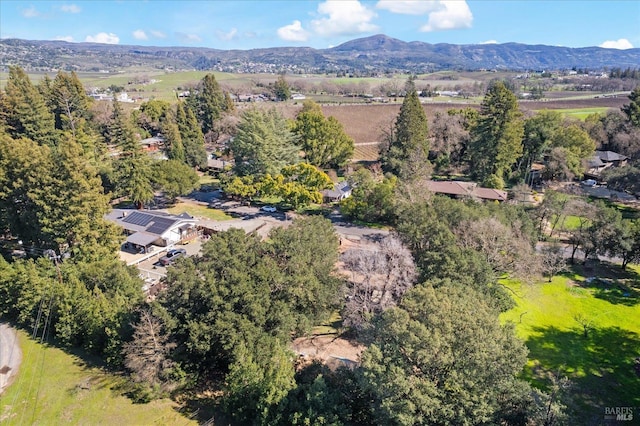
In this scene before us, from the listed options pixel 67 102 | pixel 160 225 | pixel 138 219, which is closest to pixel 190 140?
pixel 67 102

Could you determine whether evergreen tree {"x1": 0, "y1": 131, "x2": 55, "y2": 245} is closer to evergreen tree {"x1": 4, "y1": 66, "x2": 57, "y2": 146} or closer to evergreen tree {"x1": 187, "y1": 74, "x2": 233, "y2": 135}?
evergreen tree {"x1": 4, "y1": 66, "x2": 57, "y2": 146}

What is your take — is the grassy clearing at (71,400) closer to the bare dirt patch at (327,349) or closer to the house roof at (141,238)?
the bare dirt patch at (327,349)

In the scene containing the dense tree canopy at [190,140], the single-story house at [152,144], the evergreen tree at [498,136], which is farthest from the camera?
the single-story house at [152,144]

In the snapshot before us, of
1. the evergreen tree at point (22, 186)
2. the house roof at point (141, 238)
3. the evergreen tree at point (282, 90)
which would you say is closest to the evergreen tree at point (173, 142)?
the house roof at point (141, 238)

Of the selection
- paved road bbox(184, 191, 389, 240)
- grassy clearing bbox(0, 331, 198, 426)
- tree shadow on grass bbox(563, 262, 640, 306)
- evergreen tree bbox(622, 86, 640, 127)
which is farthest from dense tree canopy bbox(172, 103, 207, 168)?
evergreen tree bbox(622, 86, 640, 127)

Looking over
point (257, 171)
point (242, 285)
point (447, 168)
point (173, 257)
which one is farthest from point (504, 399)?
point (447, 168)
